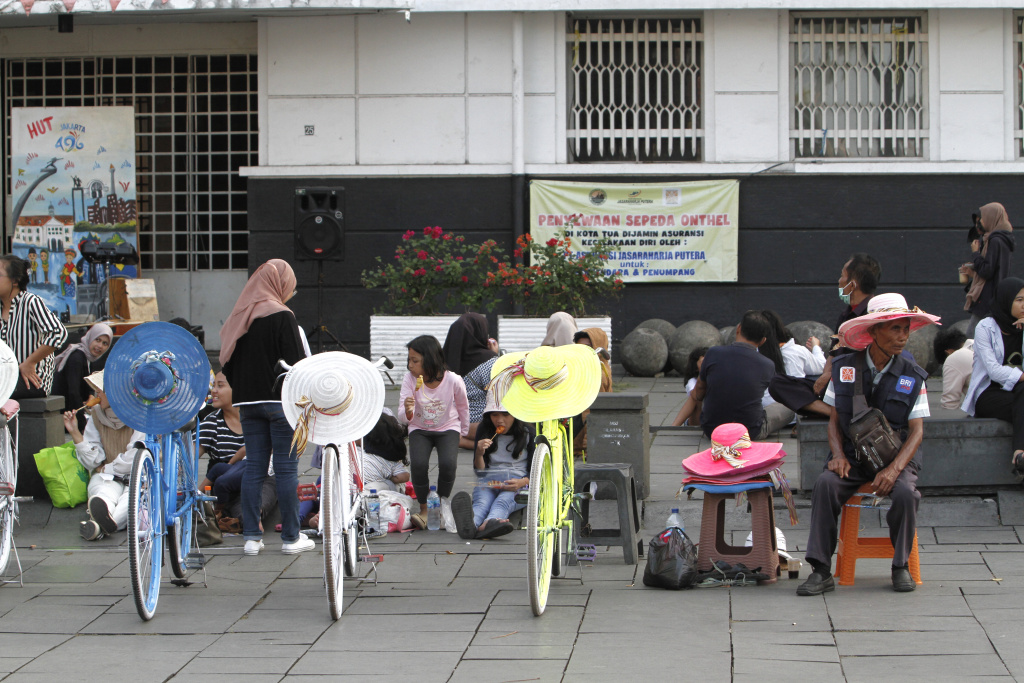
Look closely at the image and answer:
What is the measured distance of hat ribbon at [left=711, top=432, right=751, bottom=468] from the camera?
6.38 metres

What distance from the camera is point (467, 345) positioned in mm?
9461

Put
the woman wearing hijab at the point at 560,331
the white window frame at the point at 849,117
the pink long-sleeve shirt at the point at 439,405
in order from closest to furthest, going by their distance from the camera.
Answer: the pink long-sleeve shirt at the point at 439,405, the woman wearing hijab at the point at 560,331, the white window frame at the point at 849,117

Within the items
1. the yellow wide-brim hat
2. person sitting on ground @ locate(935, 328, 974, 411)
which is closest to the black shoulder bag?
the yellow wide-brim hat

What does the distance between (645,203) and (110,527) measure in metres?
9.26

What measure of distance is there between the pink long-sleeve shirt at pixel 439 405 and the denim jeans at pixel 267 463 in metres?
1.05

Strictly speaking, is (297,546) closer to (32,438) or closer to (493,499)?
(493,499)

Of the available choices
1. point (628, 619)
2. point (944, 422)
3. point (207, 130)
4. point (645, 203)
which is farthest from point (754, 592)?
point (207, 130)

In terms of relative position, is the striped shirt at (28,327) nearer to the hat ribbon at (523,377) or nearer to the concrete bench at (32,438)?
the concrete bench at (32,438)

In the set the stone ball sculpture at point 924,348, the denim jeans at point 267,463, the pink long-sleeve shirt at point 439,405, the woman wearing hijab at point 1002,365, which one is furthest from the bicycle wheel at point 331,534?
the stone ball sculpture at point 924,348

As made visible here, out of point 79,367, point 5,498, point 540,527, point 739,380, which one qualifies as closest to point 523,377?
point 540,527

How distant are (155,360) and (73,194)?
11132mm

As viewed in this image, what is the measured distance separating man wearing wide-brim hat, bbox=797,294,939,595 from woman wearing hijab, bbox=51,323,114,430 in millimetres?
6653

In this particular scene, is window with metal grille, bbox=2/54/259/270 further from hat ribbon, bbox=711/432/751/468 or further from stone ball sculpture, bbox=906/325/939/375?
hat ribbon, bbox=711/432/751/468

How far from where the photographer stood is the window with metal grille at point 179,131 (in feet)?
56.4
